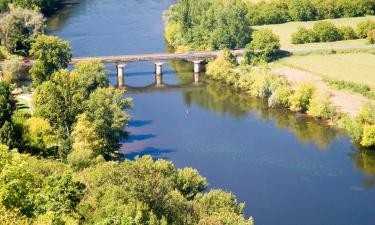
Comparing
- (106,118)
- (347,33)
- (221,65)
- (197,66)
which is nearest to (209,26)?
(197,66)

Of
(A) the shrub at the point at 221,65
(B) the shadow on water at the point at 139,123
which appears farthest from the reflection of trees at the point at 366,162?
(A) the shrub at the point at 221,65

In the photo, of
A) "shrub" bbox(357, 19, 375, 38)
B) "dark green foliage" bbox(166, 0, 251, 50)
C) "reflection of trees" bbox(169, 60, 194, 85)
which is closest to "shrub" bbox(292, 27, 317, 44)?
"dark green foliage" bbox(166, 0, 251, 50)

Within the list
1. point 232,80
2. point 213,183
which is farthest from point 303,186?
point 232,80

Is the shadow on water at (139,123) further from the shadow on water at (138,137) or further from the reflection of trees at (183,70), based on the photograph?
the reflection of trees at (183,70)

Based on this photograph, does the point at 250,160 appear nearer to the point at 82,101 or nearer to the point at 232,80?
the point at 82,101

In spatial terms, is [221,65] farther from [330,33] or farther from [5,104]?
[5,104]
